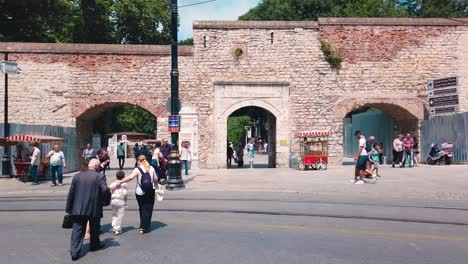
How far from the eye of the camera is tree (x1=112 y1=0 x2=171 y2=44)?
1815 inches

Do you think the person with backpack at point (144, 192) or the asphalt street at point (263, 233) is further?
the person with backpack at point (144, 192)

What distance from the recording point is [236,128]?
2237 inches

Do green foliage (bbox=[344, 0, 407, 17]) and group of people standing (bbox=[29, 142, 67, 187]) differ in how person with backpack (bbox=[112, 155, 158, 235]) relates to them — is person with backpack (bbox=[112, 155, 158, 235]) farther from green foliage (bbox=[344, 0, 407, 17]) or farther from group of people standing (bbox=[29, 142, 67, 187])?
green foliage (bbox=[344, 0, 407, 17])

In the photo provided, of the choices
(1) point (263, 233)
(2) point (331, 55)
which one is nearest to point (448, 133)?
(2) point (331, 55)

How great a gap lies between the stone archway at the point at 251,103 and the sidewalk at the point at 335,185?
5.10 meters

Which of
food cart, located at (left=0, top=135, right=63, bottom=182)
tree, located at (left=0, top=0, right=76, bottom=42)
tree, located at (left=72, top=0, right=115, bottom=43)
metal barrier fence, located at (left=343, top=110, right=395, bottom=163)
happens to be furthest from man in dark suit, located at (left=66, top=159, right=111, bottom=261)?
tree, located at (left=72, top=0, right=115, bottom=43)

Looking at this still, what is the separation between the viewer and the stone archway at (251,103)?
24734 millimetres

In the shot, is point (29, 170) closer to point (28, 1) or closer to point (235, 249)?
point (235, 249)

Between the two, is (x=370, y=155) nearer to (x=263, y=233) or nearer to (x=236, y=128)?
(x=263, y=233)

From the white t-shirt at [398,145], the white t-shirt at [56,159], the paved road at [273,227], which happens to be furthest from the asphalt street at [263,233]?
the white t-shirt at [398,145]

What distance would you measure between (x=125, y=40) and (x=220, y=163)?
28.2 m

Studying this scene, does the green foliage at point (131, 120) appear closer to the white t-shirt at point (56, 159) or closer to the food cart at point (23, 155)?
the food cart at point (23, 155)

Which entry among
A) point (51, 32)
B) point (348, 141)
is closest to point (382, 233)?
point (348, 141)

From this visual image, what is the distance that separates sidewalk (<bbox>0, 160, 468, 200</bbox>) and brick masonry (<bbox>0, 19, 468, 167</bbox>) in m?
5.75
